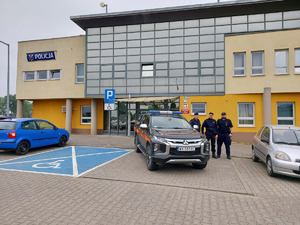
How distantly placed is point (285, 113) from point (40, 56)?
20.9 metres

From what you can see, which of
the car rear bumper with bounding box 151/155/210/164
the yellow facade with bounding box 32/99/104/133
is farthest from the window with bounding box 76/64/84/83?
the car rear bumper with bounding box 151/155/210/164

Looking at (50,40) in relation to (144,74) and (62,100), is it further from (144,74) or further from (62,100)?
(144,74)

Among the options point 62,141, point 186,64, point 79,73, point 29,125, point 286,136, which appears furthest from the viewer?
point 79,73

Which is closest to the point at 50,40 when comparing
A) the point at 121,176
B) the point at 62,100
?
the point at 62,100

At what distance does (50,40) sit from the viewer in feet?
60.1

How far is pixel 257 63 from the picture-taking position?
1398 cm

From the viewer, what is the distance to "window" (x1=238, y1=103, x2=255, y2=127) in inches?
551

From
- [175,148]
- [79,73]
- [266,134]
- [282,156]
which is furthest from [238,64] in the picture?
[79,73]

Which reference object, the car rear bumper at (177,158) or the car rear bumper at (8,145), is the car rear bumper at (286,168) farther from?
the car rear bumper at (8,145)

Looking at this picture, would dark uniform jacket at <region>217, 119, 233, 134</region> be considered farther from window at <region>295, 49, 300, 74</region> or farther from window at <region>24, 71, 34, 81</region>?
window at <region>24, 71, 34, 81</region>

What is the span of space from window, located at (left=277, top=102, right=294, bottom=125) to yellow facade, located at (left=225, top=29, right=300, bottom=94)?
1.05 m

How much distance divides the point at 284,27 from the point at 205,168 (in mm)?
12680

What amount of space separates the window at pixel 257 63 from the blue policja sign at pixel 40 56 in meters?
16.8

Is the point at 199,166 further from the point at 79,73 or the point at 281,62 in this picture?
the point at 79,73
